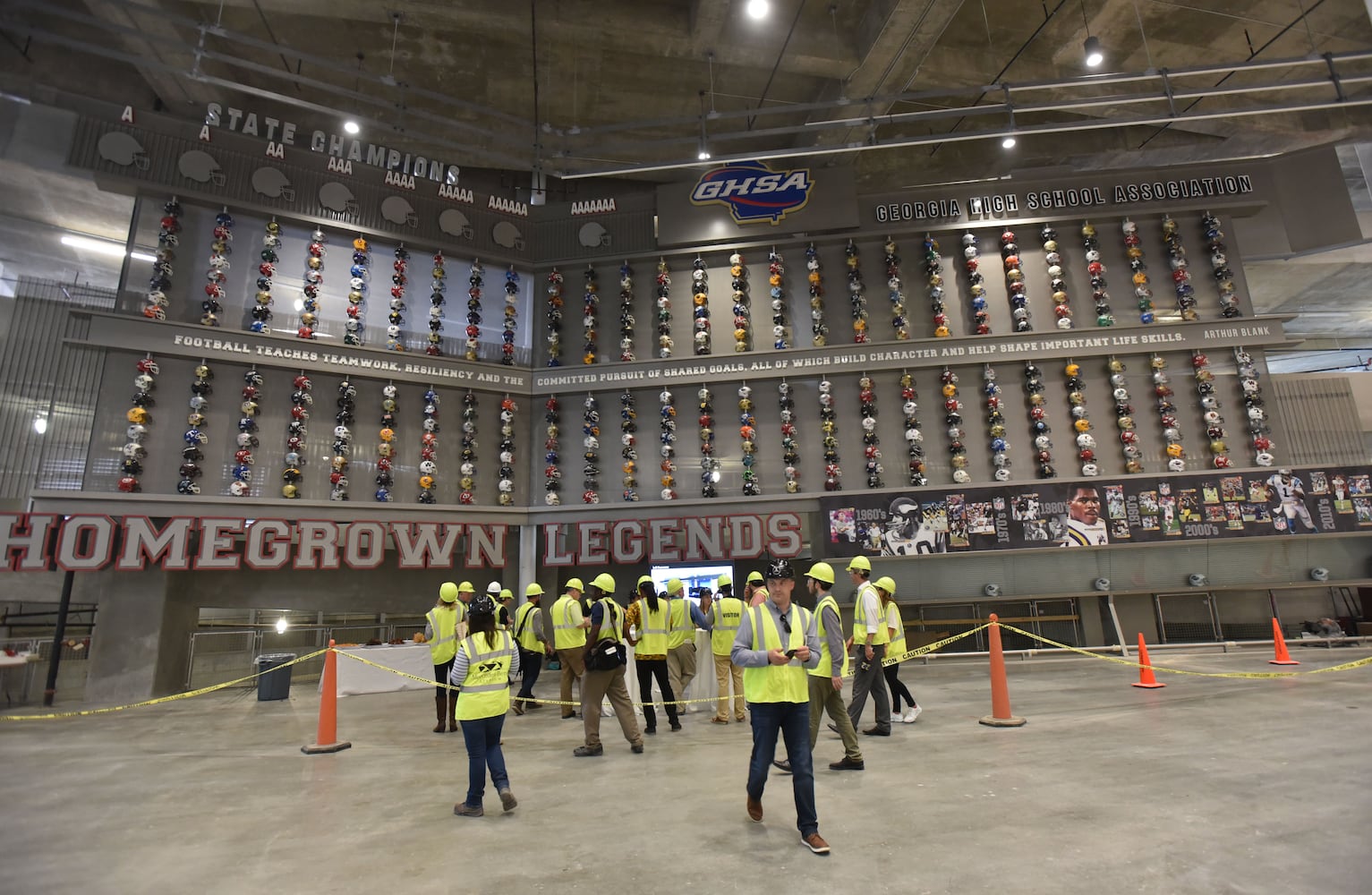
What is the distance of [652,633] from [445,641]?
2.83 m

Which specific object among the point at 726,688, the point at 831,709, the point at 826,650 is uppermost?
the point at 826,650

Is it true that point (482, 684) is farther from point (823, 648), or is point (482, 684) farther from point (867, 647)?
point (867, 647)

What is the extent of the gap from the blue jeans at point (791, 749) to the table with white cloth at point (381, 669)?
9129mm

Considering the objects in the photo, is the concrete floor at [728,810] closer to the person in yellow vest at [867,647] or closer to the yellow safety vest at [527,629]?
the person in yellow vest at [867,647]

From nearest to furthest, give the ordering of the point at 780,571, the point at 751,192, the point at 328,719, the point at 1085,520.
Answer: the point at 780,571
the point at 328,719
the point at 1085,520
the point at 751,192

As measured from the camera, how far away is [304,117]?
57.9 ft

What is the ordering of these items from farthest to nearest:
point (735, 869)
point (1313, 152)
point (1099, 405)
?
point (1313, 152) < point (1099, 405) < point (735, 869)

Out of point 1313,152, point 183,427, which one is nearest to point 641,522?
point 183,427

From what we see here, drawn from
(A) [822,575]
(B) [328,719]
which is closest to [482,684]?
(A) [822,575]

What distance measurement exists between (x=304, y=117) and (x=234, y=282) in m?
5.79

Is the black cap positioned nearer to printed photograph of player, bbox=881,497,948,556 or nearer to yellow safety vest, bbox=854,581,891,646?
yellow safety vest, bbox=854,581,891,646

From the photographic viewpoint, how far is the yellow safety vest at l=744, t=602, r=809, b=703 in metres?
4.84

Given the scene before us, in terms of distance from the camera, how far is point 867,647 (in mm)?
7461

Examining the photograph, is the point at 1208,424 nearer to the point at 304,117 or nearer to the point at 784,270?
the point at 784,270
